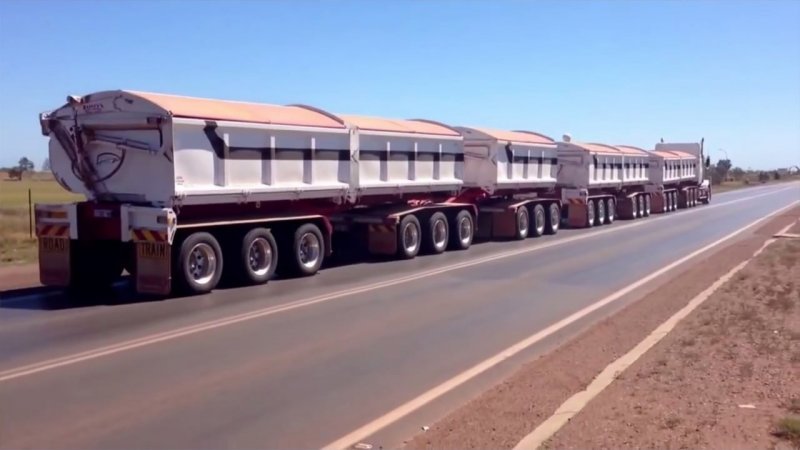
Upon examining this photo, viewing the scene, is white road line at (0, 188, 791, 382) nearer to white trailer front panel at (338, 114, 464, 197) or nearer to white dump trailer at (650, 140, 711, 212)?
white trailer front panel at (338, 114, 464, 197)

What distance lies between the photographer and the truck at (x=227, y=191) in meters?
14.1

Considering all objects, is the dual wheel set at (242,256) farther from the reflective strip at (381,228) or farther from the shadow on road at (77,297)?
the reflective strip at (381,228)

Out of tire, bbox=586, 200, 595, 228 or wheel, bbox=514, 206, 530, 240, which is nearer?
wheel, bbox=514, 206, 530, 240

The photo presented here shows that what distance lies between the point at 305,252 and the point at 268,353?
7515 mm

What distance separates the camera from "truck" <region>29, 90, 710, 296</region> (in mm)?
14055

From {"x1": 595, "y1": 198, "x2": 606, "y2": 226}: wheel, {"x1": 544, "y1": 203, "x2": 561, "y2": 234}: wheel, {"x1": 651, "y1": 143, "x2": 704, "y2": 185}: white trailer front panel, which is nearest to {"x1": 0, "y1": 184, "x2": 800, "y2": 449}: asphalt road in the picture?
{"x1": 544, "y1": 203, "x2": 561, "y2": 234}: wheel

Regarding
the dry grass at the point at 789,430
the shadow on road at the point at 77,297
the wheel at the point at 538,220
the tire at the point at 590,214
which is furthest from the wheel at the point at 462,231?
the dry grass at the point at 789,430

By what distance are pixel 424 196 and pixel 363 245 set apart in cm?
256

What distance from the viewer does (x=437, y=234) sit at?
21578mm

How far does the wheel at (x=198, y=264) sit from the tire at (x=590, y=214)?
19.6 metres

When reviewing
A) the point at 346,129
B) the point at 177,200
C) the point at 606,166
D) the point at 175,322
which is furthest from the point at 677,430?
the point at 606,166

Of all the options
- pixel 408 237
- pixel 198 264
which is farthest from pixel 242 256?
pixel 408 237

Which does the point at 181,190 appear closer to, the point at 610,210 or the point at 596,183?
the point at 596,183

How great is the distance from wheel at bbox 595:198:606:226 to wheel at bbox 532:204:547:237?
6.03 metres
